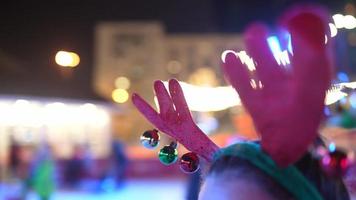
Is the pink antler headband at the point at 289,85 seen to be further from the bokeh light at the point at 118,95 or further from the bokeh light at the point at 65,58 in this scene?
the bokeh light at the point at 118,95

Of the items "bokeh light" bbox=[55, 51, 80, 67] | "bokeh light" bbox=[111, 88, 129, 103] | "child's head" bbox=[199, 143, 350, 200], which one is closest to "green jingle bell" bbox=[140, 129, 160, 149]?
"child's head" bbox=[199, 143, 350, 200]

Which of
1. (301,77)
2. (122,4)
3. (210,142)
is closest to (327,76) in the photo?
(301,77)

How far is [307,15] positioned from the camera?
17.2 inches

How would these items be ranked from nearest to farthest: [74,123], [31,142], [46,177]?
[46,177] → [31,142] → [74,123]

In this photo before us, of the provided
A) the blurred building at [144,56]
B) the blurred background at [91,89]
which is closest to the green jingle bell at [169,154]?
the blurred background at [91,89]

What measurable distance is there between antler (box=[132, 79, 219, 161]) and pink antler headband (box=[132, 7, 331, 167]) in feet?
0.44

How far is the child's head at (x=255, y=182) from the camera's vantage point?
50cm

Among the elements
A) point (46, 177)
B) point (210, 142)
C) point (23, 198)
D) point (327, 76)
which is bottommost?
point (23, 198)

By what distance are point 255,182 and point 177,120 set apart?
16cm

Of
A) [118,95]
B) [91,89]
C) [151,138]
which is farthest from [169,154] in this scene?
[118,95]

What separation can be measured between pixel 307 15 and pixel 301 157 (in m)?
0.12

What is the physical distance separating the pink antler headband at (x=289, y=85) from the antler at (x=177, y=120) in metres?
0.13

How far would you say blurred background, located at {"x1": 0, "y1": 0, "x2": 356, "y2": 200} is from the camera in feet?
11.3

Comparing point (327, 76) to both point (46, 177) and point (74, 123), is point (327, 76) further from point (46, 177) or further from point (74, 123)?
point (74, 123)
